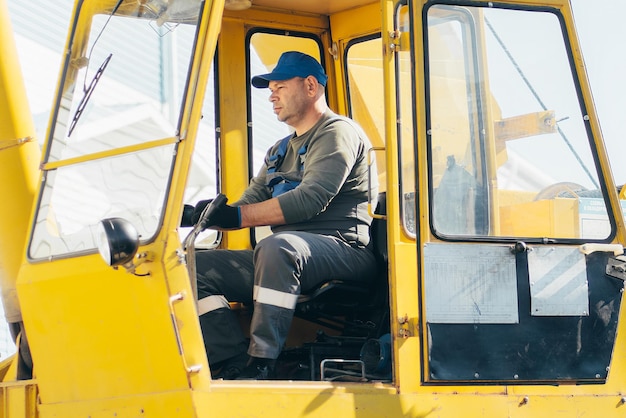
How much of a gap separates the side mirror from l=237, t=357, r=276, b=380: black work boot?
2.53 feet

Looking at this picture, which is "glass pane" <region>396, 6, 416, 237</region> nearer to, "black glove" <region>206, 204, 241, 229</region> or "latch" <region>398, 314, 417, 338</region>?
"latch" <region>398, 314, 417, 338</region>

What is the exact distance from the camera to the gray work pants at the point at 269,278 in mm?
4020

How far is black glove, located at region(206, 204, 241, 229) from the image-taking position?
4.15m

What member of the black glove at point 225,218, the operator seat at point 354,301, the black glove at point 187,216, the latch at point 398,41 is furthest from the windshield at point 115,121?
the operator seat at point 354,301

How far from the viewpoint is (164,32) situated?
4211 millimetres

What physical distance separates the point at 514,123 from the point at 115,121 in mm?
1544

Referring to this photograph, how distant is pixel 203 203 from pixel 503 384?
148cm

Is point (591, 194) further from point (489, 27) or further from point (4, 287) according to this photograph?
point (4, 287)

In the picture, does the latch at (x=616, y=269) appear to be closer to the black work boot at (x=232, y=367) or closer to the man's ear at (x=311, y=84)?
the black work boot at (x=232, y=367)

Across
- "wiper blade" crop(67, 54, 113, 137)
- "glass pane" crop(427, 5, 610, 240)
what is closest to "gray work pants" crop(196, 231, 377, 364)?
"glass pane" crop(427, 5, 610, 240)

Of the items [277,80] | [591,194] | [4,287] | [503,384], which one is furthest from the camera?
[277,80]

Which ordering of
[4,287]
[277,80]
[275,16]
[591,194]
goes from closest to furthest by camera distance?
[591,194]
[4,287]
[277,80]
[275,16]

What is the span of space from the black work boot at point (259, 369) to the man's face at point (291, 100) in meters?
1.31

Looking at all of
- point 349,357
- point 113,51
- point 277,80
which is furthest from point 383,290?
point 113,51
